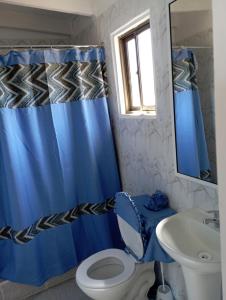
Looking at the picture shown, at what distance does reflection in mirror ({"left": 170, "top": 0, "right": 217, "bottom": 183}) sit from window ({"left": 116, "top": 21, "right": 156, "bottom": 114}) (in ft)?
1.21

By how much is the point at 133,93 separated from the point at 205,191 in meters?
1.05

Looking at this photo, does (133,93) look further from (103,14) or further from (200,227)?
(200,227)

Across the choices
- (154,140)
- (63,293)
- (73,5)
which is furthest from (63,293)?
(73,5)

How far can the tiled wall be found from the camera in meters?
1.48

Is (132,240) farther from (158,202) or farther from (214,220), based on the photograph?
(214,220)

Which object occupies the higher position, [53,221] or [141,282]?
[53,221]

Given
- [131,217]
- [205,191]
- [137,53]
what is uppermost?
[137,53]

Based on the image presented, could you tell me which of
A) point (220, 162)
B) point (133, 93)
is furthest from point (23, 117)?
point (220, 162)

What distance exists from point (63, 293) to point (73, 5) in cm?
242

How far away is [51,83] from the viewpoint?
196 centimetres

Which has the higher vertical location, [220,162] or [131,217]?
[220,162]

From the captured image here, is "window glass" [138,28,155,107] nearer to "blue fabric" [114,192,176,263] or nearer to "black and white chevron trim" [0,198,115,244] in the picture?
"blue fabric" [114,192,176,263]

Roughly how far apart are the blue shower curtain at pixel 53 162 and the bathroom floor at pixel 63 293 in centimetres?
20

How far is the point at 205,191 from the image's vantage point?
4.47 feet
